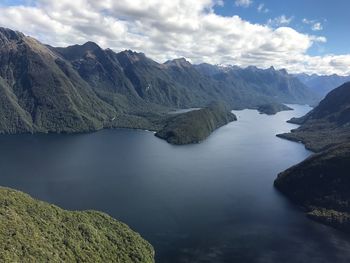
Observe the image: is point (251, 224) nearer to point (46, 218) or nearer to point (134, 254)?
point (134, 254)

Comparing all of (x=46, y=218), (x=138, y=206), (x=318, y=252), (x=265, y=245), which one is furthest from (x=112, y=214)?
(x=318, y=252)

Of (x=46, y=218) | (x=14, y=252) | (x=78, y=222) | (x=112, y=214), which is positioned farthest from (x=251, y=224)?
(x=14, y=252)

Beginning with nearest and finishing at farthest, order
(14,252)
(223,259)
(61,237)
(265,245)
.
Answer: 1. (14,252)
2. (61,237)
3. (223,259)
4. (265,245)

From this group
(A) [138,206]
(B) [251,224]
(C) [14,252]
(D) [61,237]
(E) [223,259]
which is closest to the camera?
(C) [14,252]

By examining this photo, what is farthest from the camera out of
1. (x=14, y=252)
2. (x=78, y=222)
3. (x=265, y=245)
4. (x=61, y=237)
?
(x=265, y=245)

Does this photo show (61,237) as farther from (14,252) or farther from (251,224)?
(251,224)

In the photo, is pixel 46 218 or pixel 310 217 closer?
pixel 46 218

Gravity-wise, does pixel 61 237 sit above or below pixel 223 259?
above
